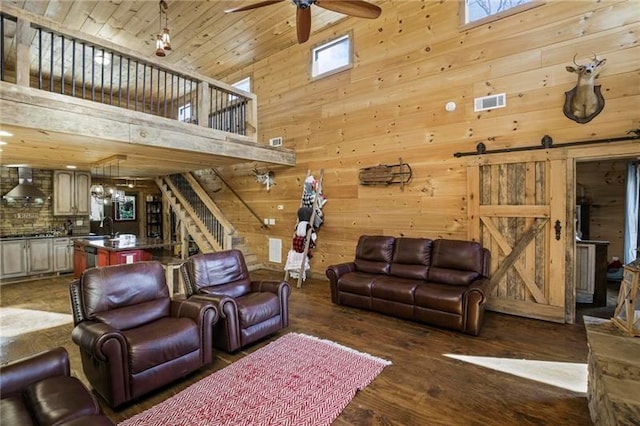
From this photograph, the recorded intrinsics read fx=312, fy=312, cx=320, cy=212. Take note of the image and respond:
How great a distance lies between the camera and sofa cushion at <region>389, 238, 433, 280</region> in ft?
14.3

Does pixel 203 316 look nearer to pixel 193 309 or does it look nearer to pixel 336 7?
pixel 193 309

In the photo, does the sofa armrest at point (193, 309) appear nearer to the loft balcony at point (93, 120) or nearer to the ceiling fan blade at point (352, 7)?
the loft balcony at point (93, 120)

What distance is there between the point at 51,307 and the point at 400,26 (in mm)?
6983

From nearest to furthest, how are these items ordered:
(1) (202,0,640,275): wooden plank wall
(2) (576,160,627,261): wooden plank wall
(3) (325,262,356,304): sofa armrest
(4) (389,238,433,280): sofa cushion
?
1. (1) (202,0,640,275): wooden plank wall
2. (4) (389,238,433,280): sofa cushion
3. (3) (325,262,356,304): sofa armrest
4. (2) (576,160,627,261): wooden plank wall

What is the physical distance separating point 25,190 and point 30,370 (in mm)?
6836

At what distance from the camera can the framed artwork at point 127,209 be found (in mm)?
10461

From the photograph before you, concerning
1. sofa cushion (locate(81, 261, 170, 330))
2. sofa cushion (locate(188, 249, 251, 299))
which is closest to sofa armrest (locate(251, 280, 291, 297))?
sofa cushion (locate(188, 249, 251, 299))

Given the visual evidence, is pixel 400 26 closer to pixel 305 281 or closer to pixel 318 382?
pixel 305 281

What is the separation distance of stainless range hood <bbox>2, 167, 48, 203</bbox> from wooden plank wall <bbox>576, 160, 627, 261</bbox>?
10990 mm

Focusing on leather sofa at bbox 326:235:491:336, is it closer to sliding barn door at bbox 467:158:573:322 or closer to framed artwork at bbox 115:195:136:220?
sliding barn door at bbox 467:158:573:322

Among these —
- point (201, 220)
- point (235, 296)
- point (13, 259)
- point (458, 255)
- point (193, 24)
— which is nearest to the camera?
point (235, 296)

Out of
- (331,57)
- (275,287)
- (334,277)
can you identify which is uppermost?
(331,57)

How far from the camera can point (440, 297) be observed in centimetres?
368

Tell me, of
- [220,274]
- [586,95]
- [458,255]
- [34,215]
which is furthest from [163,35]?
[586,95]
